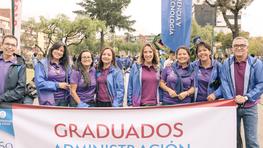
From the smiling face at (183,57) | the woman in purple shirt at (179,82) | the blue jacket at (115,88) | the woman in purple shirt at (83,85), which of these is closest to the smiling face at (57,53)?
the woman in purple shirt at (83,85)

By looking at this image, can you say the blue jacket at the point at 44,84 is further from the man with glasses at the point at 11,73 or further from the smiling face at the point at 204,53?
the smiling face at the point at 204,53

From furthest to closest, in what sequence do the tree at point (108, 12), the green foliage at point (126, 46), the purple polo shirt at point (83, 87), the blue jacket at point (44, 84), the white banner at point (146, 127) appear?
the green foliage at point (126, 46) < the tree at point (108, 12) < the purple polo shirt at point (83, 87) < the blue jacket at point (44, 84) < the white banner at point (146, 127)

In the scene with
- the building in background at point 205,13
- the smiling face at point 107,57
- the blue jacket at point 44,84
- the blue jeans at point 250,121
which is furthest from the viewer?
the building in background at point 205,13

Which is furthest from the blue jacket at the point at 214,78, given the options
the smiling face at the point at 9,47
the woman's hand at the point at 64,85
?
the smiling face at the point at 9,47

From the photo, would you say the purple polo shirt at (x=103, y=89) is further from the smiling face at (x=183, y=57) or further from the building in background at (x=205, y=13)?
the building in background at (x=205, y=13)

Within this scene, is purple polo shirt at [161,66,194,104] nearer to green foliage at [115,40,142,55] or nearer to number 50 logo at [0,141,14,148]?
number 50 logo at [0,141,14,148]

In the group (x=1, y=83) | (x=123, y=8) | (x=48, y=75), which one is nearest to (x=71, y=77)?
(x=48, y=75)

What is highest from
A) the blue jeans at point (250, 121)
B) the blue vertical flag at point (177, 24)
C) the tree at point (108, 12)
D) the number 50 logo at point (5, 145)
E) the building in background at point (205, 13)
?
the tree at point (108, 12)

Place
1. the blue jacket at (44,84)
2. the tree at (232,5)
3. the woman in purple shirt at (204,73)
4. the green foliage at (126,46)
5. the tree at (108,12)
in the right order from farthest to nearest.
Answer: the green foliage at (126,46) → the tree at (108,12) → the tree at (232,5) → the blue jacket at (44,84) → the woman in purple shirt at (204,73)

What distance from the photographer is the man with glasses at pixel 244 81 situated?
19.5 ft

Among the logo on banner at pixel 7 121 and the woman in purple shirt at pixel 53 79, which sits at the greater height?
the woman in purple shirt at pixel 53 79

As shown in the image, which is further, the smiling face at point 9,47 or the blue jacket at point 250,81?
the smiling face at point 9,47

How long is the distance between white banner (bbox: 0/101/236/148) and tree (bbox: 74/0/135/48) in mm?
67992

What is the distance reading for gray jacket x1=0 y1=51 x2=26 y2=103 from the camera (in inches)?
240
